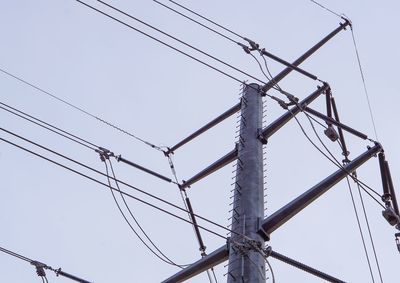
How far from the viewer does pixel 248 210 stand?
8.77 meters

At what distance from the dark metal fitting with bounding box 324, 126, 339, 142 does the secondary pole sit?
177 centimetres

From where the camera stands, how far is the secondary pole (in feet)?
26.6

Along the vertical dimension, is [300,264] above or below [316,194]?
below

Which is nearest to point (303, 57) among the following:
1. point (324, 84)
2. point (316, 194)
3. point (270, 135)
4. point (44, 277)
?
point (324, 84)

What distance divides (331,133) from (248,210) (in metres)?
3.94

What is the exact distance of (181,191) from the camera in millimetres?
12742

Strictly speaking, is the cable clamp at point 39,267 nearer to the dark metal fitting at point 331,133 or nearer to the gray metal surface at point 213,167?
the gray metal surface at point 213,167

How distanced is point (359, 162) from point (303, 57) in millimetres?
4297

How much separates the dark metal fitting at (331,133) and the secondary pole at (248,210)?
177 cm

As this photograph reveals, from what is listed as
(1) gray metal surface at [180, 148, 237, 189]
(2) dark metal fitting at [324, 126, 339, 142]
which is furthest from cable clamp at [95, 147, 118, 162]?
(2) dark metal fitting at [324, 126, 339, 142]

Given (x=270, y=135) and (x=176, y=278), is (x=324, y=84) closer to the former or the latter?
(x=270, y=135)

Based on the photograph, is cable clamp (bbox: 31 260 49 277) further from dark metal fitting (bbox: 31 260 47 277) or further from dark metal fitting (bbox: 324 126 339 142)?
dark metal fitting (bbox: 324 126 339 142)

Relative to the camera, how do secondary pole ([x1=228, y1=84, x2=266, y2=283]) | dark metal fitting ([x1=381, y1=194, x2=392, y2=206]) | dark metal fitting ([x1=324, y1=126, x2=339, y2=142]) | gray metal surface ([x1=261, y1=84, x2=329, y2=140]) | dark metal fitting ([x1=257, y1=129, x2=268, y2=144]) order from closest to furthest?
secondary pole ([x1=228, y1=84, x2=266, y2=283]) → dark metal fitting ([x1=257, y1=129, x2=268, y2=144]) → gray metal surface ([x1=261, y1=84, x2=329, y2=140]) → dark metal fitting ([x1=381, y1=194, x2=392, y2=206]) → dark metal fitting ([x1=324, y1=126, x2=339, y2=142])

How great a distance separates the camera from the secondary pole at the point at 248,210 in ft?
26.6
